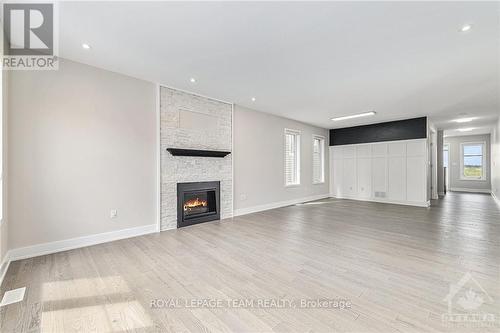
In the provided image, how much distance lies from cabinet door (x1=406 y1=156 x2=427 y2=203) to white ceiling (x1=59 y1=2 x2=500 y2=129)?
258 centimetres

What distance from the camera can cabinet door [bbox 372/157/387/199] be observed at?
7664 mm

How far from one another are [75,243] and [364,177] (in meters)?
8.56

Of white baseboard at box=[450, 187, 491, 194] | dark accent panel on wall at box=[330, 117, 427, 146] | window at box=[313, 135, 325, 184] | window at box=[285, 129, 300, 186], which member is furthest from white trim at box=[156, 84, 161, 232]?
white baseboard at box=[450, 187, 491, 194]

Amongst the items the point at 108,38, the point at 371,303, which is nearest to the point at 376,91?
the point at 371,303

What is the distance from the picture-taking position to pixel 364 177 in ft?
26.8

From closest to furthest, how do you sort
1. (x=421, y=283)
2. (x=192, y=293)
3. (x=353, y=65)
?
(x=192, y=293) → (x=421, y=283) → (x=353, y=65)

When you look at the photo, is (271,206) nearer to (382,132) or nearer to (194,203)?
(194,203)

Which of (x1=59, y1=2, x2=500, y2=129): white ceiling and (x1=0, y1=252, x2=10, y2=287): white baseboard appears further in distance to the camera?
(x1=0, y1=252, x2=10, y2=287): white baseboard

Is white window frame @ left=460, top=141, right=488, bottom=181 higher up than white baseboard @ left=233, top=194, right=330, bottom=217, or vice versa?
white window frame @ left=460, top=141, right=488, bottom=181

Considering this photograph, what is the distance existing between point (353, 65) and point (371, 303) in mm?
3180

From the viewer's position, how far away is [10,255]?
9.20 feet

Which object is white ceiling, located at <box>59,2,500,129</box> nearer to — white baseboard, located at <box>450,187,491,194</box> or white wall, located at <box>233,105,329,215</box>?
white wall, located at <box>233,105,329,215</box>

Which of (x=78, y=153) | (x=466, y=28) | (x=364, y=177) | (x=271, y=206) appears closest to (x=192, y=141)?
(x=78, y=153)

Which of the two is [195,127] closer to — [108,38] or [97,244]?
[108,38]
